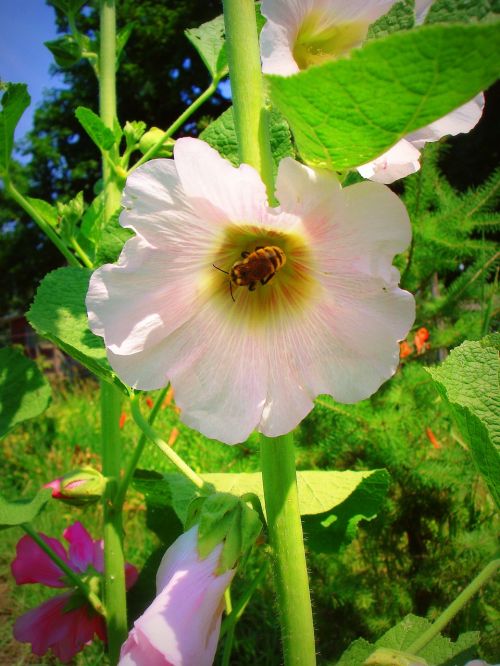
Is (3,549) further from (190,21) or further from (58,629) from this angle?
(190,21)

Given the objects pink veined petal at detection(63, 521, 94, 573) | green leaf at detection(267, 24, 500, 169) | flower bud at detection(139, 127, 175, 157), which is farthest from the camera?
pink veined petal at detection(63, 521, 94, 573)

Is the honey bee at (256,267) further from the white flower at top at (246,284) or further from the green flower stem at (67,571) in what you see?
the green flower stem at (67,571)

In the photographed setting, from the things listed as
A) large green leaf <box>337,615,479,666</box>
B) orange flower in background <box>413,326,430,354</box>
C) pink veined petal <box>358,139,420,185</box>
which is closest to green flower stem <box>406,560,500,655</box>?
large green leaf <box>337,615,479,666</box>

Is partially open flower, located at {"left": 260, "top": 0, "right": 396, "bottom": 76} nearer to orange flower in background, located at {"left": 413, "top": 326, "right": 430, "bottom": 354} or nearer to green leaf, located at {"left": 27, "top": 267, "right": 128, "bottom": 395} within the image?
green leaf, located at {"left": 27, "top": 267, "right": 128, "bottom": 395}

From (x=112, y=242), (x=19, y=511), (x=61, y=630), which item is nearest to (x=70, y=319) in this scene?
(x=112, y=242)

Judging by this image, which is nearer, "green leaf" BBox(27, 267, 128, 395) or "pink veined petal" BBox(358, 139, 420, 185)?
"pink veined petal" BBox(358, 139, 420, 185)

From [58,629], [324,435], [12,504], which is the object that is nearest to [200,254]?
[12,504]
